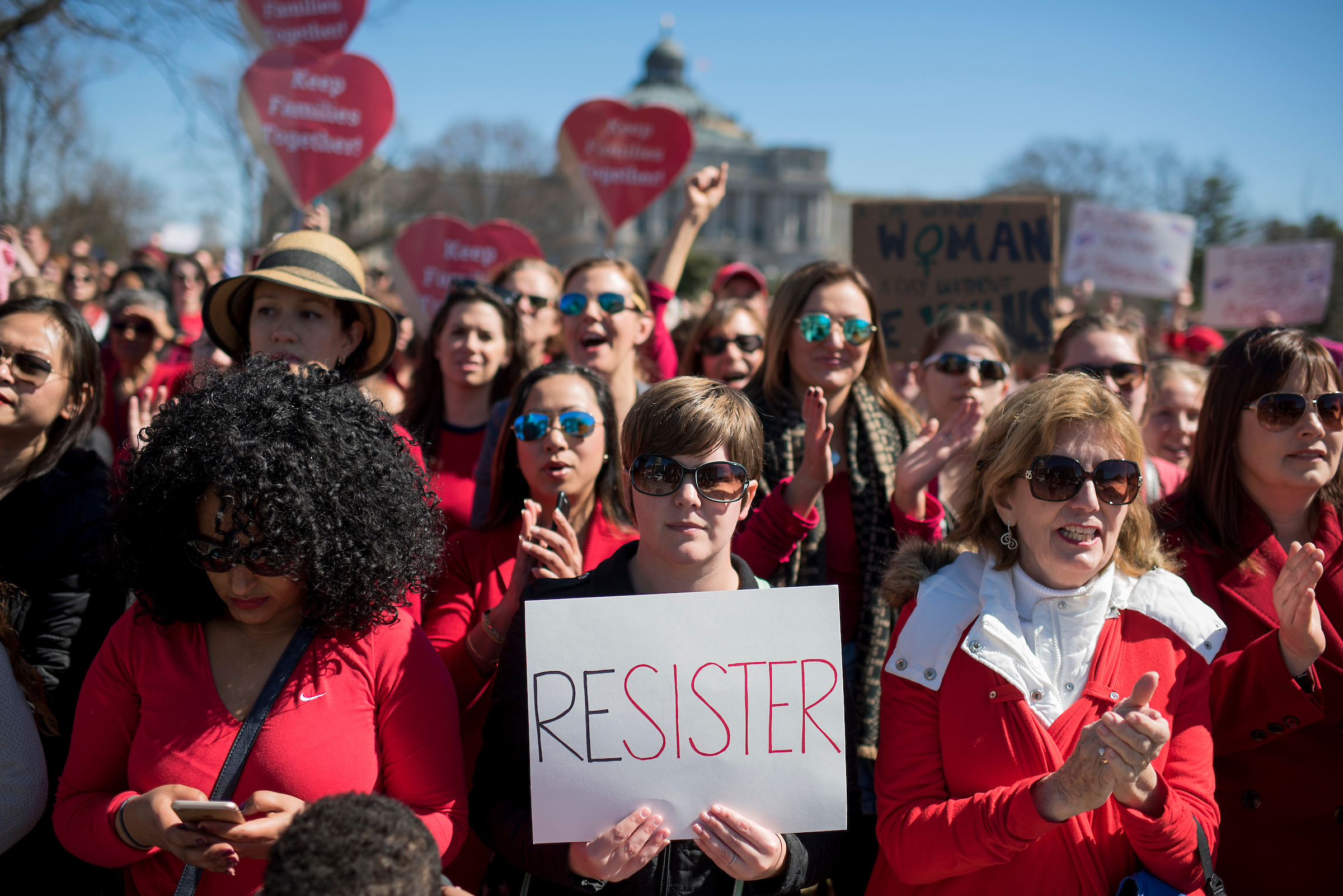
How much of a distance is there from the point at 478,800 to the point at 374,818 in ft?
2.43

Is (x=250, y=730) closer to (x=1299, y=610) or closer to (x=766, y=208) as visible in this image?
(x=1299, y=610)

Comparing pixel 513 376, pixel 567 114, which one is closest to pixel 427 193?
pixel 567 114

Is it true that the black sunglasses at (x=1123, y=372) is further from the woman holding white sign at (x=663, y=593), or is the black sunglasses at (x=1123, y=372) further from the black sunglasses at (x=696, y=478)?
the black sunglasses at (x=696, y=478)

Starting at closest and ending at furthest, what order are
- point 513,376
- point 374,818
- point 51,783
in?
point 374,818 < point 51,783 < point 513,376

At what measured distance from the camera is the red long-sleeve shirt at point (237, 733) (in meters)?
1.94

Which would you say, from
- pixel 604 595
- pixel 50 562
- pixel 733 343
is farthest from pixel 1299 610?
pixel 50 562

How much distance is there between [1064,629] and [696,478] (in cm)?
93

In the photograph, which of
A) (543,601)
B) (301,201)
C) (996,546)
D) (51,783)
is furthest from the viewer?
(301,201)

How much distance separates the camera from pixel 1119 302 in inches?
355

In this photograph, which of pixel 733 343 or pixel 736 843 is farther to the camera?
pixel 733 343

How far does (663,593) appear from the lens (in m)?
2.19

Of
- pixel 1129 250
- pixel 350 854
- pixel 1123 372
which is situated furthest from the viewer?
pixel 1129 250

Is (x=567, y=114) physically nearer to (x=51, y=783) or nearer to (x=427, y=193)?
(x=51, y=783)

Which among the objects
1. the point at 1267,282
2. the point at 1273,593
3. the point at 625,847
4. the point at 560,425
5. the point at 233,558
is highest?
the point at 1267,282
